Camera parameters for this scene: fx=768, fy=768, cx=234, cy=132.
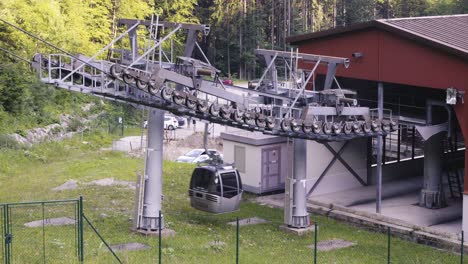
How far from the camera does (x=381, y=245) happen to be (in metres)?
24.4

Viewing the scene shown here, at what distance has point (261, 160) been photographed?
31625 millimetres

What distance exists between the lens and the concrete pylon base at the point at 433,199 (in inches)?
1115

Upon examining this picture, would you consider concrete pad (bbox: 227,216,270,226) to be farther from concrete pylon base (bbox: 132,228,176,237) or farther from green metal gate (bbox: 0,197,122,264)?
green metal gate (bbox: 0,197,122,264)

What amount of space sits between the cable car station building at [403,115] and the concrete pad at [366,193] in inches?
1.6

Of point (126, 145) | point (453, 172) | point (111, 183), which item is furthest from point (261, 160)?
point (126, 145)

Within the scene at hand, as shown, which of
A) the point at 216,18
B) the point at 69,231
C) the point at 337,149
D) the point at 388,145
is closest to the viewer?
the point at 69,231

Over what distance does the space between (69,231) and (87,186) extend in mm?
8853

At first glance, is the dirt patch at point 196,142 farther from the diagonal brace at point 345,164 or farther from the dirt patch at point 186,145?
the diagonal brace at point 345,164

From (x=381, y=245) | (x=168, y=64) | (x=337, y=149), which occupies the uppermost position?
(x=168, y=64)

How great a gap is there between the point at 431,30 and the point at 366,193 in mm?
7436

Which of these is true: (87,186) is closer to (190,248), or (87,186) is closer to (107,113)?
(190,248)

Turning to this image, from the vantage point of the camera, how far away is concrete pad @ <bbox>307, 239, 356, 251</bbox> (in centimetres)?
2361

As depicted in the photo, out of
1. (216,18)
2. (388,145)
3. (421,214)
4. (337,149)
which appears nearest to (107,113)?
(388,145)

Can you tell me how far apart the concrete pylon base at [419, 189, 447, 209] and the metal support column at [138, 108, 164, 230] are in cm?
1070
